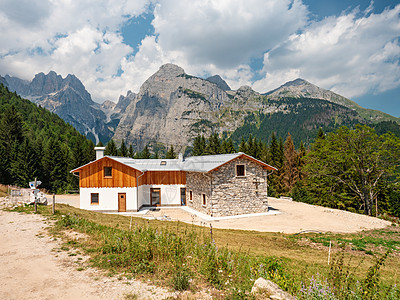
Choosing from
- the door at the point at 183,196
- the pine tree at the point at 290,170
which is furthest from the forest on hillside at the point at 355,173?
the door at the point at 183,196

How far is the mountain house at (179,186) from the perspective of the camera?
21516 mm

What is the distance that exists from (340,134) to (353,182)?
21.2 feet

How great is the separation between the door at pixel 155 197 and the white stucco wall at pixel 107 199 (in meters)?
3.95

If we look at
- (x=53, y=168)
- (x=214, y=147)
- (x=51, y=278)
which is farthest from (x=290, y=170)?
(x=53, y=168)

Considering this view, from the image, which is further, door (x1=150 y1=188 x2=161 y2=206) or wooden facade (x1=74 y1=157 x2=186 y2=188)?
door (x1=150 y1=188 x2=161 y2=206)

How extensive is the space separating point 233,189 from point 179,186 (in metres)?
8.55

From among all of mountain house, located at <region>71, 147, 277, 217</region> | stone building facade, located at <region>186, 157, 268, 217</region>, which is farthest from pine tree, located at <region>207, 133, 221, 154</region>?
stone building facade, located at <region>186, 157, 268, 217</region>

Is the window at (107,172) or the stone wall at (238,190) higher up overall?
the window at (107,172)

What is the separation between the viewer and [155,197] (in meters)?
27.8

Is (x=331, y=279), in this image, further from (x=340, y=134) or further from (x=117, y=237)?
(x=340, y=134)

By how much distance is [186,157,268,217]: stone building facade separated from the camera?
69.4ft

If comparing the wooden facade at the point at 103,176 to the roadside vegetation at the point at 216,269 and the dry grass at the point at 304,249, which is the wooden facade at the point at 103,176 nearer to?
the dry grass at the point at 304,249

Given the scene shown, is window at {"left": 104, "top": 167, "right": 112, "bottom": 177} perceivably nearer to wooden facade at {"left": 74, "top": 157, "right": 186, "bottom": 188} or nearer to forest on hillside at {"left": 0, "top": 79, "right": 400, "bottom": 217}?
wooden facade at {"left": 74, "top": 157, "right": 186, "bottom": 188}

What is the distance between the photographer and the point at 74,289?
512 cm
